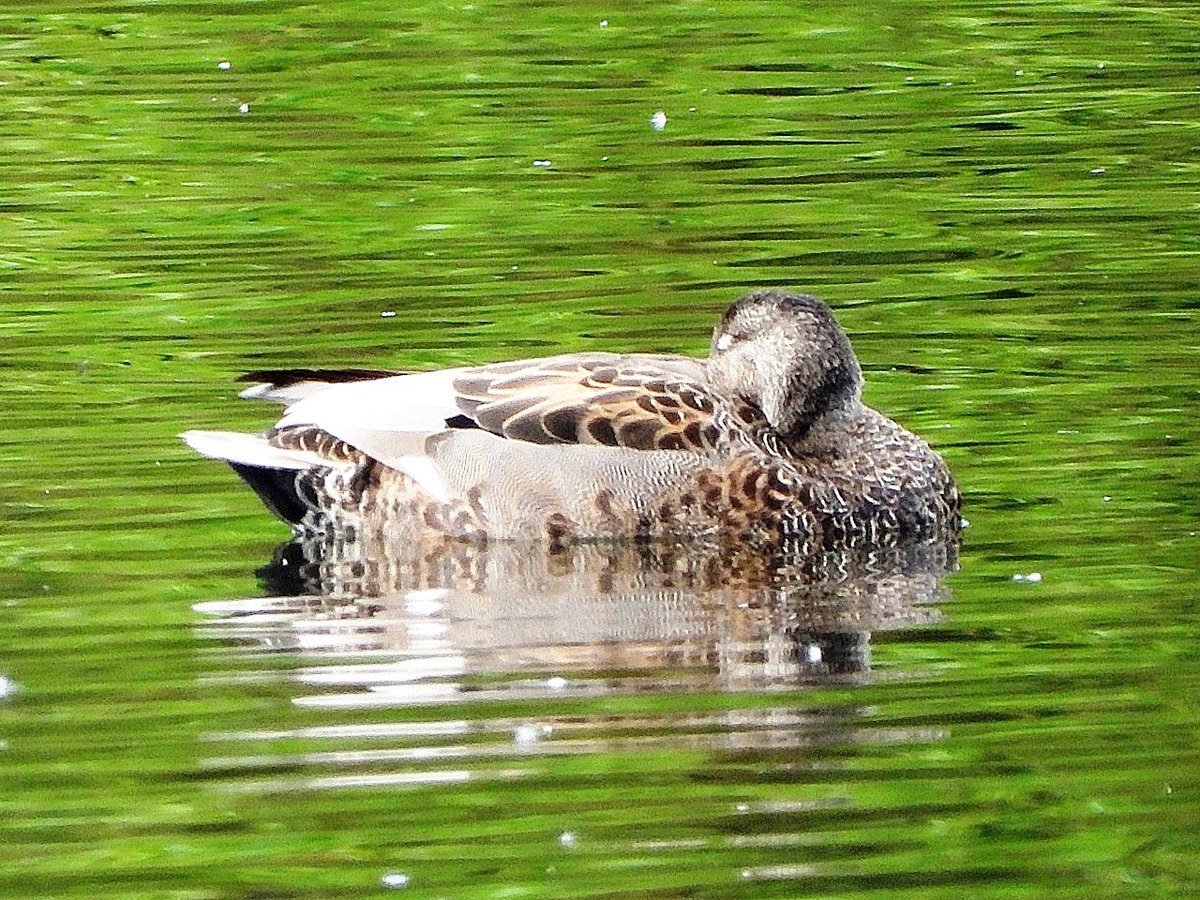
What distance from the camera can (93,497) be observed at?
9.48 meters

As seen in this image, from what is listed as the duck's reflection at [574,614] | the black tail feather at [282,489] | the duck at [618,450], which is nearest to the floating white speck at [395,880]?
the duck's reflection at [574,614]

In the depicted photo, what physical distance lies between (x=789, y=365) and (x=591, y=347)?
2.00m

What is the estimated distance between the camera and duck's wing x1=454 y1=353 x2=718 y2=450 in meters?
9.28

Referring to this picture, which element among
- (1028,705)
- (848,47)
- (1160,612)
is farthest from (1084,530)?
(848,47)

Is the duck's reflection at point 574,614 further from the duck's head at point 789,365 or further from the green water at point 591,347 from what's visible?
the duck's head at point 789,365

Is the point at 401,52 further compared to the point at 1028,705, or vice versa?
the point at 401,52

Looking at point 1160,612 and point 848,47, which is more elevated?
point 848,47

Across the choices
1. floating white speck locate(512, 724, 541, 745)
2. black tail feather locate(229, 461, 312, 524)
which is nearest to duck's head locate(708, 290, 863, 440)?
black tail feather locate(229, 461, 312, 524)

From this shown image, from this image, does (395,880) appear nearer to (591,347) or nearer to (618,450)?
(618,450)

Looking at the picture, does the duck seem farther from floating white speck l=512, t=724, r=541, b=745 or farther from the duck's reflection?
floating white speck l=512, t=724, r=541, b=745

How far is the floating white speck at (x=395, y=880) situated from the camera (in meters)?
5.93

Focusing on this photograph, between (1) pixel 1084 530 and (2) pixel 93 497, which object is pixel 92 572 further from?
(1) pixel 1084 530

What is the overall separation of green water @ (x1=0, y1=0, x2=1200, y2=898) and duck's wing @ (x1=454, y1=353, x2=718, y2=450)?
2.70 feet

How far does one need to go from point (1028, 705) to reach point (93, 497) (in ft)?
11.5
